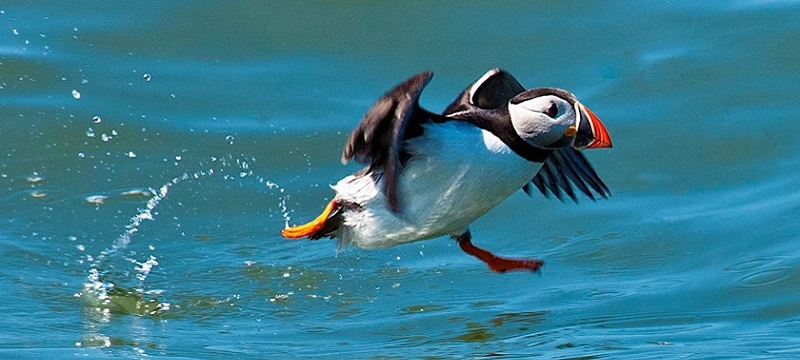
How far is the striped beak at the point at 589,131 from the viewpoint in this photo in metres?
7.65

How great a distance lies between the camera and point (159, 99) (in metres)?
11.7

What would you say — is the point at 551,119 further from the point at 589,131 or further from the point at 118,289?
the point at 118,289

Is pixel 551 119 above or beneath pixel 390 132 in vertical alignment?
above

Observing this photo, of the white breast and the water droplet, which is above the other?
the water droplet

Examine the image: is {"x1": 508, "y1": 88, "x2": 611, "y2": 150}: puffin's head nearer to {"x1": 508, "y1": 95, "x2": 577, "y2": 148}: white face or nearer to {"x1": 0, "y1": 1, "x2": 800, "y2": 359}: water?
{"x1": 508, "y1": 95, "x2": 577, "y2": 148}: white face

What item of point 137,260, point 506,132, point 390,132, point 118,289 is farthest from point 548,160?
point 118,289

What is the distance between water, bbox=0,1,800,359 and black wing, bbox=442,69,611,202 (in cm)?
45

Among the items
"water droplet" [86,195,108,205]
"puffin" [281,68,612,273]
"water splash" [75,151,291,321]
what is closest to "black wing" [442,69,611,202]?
"puffin" [281,68,612,273]

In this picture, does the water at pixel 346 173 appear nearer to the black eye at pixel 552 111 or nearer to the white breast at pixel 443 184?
the white breast at pixel 443 184

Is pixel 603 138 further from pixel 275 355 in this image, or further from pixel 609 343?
pixel 275 355

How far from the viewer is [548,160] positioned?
372 inches

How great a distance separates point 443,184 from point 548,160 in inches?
63.7

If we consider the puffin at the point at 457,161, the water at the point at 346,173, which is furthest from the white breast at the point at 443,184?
the water at the point at 346,173

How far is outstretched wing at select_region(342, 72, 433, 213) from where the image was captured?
7012mm
